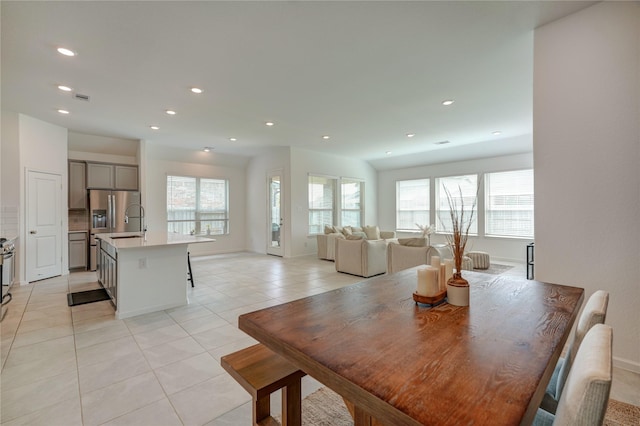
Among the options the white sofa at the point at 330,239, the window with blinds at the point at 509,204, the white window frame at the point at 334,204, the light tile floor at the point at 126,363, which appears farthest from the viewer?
the white window frame at the point at 334,204

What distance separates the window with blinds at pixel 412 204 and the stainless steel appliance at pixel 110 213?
723cm

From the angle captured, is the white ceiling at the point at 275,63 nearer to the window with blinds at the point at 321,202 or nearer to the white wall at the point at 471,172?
the white wall at the point at 471,172

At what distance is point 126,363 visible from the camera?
2.43m

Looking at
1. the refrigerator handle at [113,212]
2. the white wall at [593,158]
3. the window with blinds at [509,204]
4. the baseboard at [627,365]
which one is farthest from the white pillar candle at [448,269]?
the refrigerator handle at [113,212]

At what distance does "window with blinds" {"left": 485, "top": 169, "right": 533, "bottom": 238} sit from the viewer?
22.9 ft

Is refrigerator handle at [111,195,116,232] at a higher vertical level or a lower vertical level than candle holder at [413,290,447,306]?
higher

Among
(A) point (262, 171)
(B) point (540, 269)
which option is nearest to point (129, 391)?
(B) point (540, 269)

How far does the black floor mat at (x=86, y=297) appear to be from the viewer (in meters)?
3.93

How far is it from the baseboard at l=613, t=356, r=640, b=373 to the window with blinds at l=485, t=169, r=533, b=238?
5366 millimetres

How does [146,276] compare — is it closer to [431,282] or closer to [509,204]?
[431,282]

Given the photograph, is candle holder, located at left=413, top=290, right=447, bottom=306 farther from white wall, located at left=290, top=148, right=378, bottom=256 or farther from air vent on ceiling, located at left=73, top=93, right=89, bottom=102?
white wall, located at left=290, top=148, right=378, bottom=256

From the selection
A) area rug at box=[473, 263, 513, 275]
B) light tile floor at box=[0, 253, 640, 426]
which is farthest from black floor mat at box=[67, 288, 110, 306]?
area rug at box=[473, 263, 513, 275]

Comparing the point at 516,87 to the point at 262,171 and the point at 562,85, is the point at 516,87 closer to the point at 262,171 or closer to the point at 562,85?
the point at 562,85

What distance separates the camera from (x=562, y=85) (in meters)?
2.46
